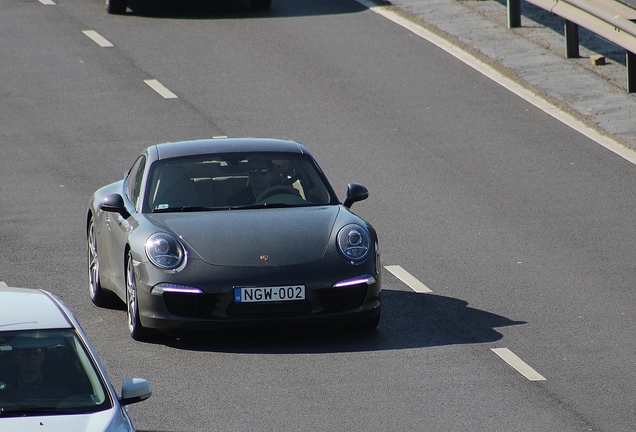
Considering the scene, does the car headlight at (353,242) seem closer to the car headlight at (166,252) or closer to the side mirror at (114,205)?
the car headlight at (166,252)

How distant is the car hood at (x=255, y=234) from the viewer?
418 inches

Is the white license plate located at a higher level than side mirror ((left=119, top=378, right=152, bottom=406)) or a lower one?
lower

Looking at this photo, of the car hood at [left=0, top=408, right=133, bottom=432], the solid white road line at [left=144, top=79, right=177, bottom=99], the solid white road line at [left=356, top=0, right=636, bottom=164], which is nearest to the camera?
the car hood at [left=0, top=408, right=133, bottom=432]

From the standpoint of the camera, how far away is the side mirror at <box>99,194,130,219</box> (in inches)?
449

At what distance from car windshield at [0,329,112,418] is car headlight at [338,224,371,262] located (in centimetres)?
390

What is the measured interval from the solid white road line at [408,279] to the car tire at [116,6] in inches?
489

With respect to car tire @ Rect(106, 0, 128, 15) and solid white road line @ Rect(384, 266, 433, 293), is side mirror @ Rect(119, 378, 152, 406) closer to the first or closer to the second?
solid white road line @ Rect(384, 266, 433, 293)

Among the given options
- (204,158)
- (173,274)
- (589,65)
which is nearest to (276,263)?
(173,274)

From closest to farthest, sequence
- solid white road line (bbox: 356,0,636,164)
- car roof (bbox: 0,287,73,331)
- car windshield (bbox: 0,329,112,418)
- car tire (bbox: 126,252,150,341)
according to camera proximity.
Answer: car windshield (bbox: 0,329,112,418), car roof (bbox: 0,287,73,331), car tire (bbox: 126,252,150,341), solid white road line (bbox: 356,0,636,164)

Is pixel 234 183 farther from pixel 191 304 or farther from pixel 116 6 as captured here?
pixel 116 6

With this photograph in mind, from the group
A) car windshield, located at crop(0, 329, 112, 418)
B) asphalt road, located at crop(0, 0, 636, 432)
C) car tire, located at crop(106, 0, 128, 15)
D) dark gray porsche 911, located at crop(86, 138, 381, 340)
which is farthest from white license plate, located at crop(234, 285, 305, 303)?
car tire, located at crop(106, 0, 128, 15)

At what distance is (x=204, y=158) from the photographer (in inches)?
465

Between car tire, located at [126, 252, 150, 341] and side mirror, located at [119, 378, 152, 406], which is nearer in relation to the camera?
side mirror, located at [119, 378, 152, 406]

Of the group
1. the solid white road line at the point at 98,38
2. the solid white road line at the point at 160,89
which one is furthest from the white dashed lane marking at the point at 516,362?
the solid white road line at the point at 98,38
